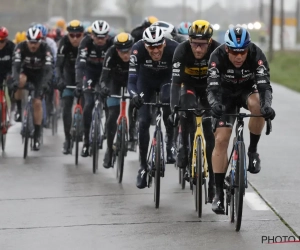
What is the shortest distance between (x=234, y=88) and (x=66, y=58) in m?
6.91

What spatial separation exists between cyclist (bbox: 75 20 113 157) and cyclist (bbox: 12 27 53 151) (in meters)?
0.70

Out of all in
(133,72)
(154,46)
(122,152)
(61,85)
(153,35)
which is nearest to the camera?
(153,35)

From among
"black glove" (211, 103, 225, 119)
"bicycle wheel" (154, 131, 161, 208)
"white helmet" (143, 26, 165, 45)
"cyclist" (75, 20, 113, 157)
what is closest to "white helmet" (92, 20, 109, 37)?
"cyclist" (75, 20, 113, 157)

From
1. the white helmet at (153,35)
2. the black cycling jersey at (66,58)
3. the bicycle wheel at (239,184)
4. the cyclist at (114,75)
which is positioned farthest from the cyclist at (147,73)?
the black cycling jersey at (66,58)

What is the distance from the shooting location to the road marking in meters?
10.4

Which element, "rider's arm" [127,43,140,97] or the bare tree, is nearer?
"rider's arm" [127,43,140,97]

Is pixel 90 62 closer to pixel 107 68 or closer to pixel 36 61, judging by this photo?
pixel 36 61

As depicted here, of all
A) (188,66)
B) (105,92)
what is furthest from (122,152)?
(188,66)

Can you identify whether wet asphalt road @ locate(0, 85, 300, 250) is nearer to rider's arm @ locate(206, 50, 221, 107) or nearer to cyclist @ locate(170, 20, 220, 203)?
cyclist @ locate(170, 20, 220, 203)

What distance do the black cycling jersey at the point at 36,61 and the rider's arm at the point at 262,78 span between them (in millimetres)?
6279

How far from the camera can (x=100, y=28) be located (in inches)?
562

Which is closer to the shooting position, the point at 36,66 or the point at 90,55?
the point at 90,55

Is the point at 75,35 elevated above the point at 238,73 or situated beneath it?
elevated above

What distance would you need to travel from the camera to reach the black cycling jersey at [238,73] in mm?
9297
